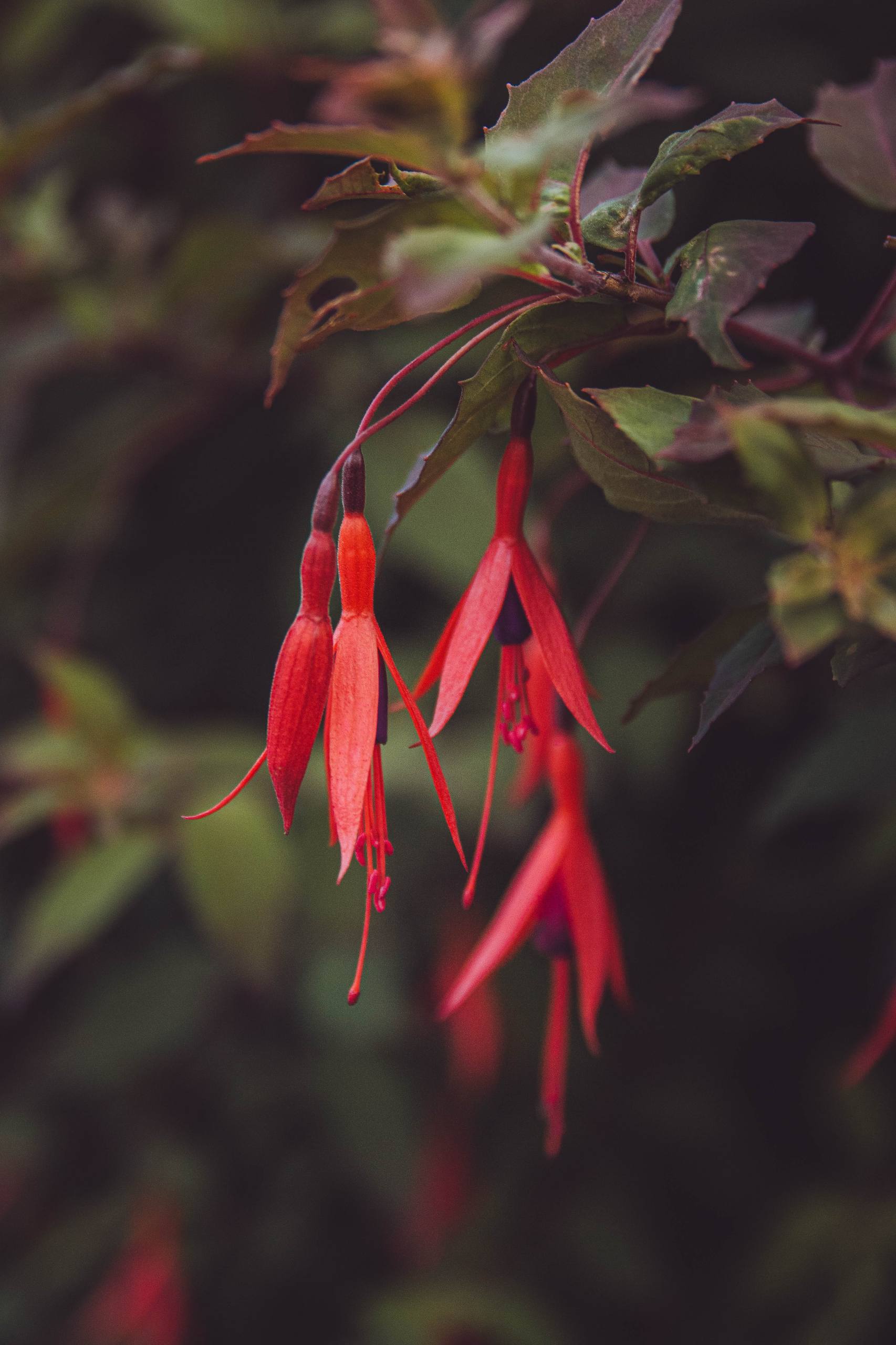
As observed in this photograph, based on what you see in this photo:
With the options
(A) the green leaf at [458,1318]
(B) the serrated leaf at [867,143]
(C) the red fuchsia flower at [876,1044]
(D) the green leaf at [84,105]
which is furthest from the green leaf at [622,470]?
(A) the green leaf at [458,1318]

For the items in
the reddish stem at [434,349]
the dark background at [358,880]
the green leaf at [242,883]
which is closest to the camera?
the reddish stem at [434,349]

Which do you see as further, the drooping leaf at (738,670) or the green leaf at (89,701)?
the green leaf at (89,701)

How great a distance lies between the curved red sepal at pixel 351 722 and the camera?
0.32 m

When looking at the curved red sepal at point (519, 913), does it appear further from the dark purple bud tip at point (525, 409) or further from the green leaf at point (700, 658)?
the dark purple bud tip at point (525, 409)

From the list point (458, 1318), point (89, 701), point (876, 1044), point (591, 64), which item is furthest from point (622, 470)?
point (458, 1318)

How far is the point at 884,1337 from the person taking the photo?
97 cm

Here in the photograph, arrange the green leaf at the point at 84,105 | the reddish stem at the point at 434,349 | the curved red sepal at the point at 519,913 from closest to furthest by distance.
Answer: the reddish stem at the point at 434,349, the curved red sepal at the point at 519,913, the green leaf at the point at 84,105

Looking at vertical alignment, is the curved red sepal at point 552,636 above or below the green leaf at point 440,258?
below

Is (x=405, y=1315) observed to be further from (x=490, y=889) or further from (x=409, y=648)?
(x=409, y=648)

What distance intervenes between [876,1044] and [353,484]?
0.46 meters

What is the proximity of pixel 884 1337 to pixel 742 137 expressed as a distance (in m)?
1.03

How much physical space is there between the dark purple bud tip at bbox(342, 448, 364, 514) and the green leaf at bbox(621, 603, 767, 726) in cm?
13

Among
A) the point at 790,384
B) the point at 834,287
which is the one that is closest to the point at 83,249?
the point at 834,287

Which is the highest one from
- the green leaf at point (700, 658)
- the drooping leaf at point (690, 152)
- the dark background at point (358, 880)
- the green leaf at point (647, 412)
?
the drooping leaf at point (690, 152)
